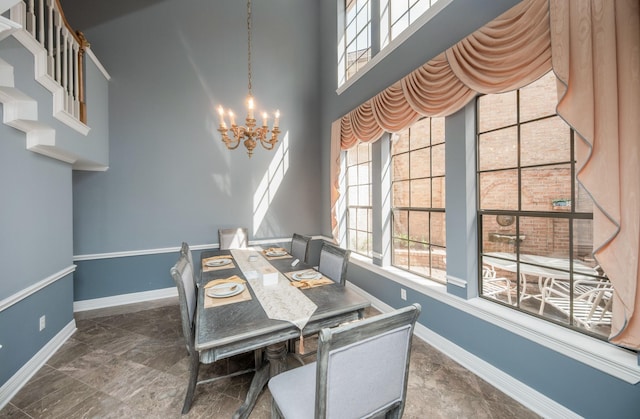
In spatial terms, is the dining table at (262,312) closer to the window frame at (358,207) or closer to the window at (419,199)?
the window at (419,199)

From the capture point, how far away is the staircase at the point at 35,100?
1646 millimetres

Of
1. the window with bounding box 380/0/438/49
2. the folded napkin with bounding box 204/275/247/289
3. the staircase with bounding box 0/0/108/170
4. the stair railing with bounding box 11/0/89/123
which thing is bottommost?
the folded napkin with bounding box 204/275/247/289

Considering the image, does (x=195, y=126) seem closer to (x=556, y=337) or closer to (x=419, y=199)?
(x=419, y=199)

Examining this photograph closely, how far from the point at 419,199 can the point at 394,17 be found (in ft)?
7.19

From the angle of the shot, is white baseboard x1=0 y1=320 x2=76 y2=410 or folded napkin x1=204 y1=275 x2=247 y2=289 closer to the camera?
white baseboard x1=0 y1=320 x2=76 y2=410

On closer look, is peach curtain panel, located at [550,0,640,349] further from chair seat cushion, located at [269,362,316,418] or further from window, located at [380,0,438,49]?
window, located at [380,0,438,49]

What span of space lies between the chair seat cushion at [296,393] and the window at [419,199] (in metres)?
1.81

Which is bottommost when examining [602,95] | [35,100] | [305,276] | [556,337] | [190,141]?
[556,337]

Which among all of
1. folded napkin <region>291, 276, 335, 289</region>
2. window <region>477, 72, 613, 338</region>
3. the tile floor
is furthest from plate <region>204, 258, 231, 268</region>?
window <region>477, 72, 613, 338</region>

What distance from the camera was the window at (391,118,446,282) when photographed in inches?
102

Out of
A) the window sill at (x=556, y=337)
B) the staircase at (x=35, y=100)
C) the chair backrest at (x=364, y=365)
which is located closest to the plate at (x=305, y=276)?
the chair backrest at (x=364, y=365)

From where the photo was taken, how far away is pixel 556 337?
1.53 metres

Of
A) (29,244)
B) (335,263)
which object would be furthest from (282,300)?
(29,244)

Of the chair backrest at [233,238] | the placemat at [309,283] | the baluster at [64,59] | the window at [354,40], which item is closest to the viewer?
the placemat at [309,283]
